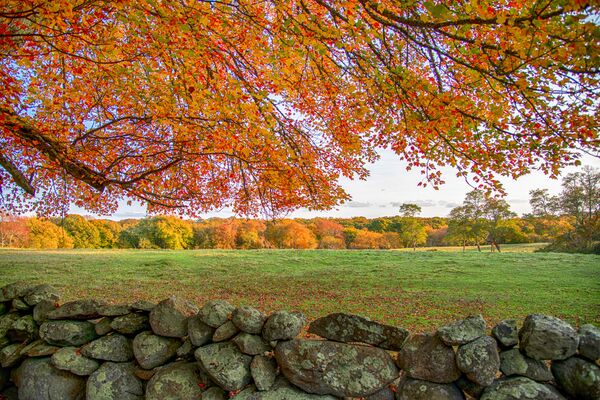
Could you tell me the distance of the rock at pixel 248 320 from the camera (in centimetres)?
386

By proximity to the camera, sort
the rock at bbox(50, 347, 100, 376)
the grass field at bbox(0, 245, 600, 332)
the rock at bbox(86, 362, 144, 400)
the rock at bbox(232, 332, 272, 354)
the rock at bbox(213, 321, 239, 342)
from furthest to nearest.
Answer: the grass field at bbox(0, 245, 600, 332)
the rock at bbox(50, 347, 100, 376)
the rock at bbox(86, 362, 144, 400)
the rock at bbox(213, 321, 239, 342)
the rock at bbox(232, 332, 272, 354)

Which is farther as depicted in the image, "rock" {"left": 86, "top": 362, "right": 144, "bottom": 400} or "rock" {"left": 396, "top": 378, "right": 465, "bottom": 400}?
"rock" {"left": 86, "top": 362, "right": 144, "bottom": 400}

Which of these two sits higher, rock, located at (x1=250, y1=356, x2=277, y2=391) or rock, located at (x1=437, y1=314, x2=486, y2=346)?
rock, located at (x1=437, y1=314, x2=486, y2=346)

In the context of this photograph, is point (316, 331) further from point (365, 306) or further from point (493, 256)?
point (493, 256)

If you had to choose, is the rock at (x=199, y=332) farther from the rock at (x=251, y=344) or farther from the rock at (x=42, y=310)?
the rock at (x=42, y=310)

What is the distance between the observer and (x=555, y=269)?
1581cm

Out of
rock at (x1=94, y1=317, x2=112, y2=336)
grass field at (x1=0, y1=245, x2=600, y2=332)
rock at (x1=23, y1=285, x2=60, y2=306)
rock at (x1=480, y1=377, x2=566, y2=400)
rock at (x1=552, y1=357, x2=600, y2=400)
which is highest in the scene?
rock at (x1=23, y1=285, x2=60, y2=306)

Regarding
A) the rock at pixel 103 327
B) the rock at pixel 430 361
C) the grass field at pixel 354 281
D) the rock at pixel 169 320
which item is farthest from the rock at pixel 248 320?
the grass field at pixel 354 281

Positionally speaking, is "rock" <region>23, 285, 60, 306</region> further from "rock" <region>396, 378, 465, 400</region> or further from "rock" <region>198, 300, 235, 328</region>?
"rock" <region>396, 378, 465, 400</region>

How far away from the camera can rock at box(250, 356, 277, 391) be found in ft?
12.2

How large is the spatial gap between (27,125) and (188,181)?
3.77 m

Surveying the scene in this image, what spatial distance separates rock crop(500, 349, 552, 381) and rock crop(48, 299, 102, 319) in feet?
15.1

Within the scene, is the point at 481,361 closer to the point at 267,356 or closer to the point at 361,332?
the point at 361,332

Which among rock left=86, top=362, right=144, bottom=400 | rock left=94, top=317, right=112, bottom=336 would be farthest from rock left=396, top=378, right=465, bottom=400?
rock left=94, top=317, right=112, bottom=336
